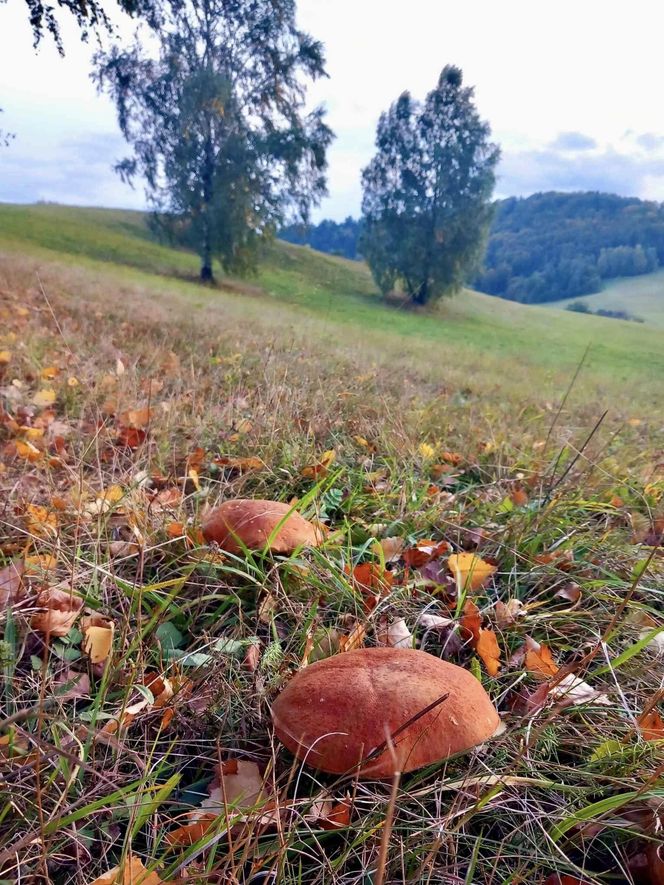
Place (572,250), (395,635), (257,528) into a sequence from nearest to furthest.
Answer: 1. (395,635)
2. (257,528)
3. (572,250)

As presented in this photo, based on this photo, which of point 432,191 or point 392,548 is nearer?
point 392,548

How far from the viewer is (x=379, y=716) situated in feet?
2.78

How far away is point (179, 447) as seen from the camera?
2.46 m

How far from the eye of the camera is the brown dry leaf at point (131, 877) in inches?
29.3

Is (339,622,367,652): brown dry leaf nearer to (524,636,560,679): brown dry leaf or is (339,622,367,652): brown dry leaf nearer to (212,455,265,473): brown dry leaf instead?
(524,636,560,679): brown dry leaf

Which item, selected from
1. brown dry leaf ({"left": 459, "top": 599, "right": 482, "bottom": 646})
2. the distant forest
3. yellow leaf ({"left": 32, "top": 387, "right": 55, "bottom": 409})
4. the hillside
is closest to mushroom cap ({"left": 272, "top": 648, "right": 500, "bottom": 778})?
brown dry leaf ({"left": 459, "top": 599, "right": 482, "bottom": 646})

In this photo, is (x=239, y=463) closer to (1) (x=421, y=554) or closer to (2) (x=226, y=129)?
(1) (x=421, y=554)

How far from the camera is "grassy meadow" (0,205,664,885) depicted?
0.85 meters

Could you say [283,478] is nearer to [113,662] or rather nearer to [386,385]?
[113,662]

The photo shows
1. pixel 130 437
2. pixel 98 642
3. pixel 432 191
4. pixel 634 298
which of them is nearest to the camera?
pixel 98 642

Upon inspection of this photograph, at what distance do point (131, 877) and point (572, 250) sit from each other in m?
39.4

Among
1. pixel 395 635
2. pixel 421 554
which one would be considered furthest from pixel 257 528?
pixel 421 554

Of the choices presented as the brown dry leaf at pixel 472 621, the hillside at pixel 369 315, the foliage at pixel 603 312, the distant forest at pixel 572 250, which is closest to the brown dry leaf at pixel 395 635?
the brown dry leaf at pixel 472 621

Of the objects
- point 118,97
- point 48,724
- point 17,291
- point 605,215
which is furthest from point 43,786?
point 605,215
